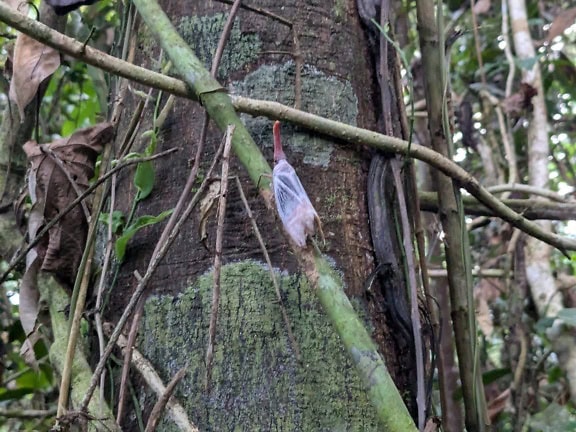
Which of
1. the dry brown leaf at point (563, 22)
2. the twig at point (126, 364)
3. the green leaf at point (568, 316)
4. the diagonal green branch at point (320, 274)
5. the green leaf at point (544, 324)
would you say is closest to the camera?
the diagonal green branch at point (320, 274)

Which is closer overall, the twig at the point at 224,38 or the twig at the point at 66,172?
the twig at the point at 224,38

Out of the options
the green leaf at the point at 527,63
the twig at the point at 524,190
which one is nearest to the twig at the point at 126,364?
the twig at the point at 524,190

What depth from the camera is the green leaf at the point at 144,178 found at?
2.81 feet

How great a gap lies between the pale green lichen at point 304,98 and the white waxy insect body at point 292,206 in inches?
4.9

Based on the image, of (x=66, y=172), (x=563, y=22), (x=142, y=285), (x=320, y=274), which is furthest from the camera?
(x=563, y=22)

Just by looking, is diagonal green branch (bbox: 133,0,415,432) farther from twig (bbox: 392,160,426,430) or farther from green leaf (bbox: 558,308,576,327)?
green leaf (bbox: 558,308,576,327)

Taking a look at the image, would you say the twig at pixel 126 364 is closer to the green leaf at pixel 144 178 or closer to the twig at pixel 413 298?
the green leaf at pixel 144 178

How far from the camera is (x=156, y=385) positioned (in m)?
0.76

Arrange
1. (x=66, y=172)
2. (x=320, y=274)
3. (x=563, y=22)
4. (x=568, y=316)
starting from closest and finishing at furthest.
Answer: (x=320, y=274)
(x=66, y=172)
(x=568, y=316)
(x=563, y=22)

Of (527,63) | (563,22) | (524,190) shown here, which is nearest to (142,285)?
(524,190)

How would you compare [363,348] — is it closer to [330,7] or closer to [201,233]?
[201,233]

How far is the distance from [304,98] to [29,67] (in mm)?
384

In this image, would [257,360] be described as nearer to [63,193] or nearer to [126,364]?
[126,364]

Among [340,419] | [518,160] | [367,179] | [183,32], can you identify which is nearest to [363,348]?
[340,419]
